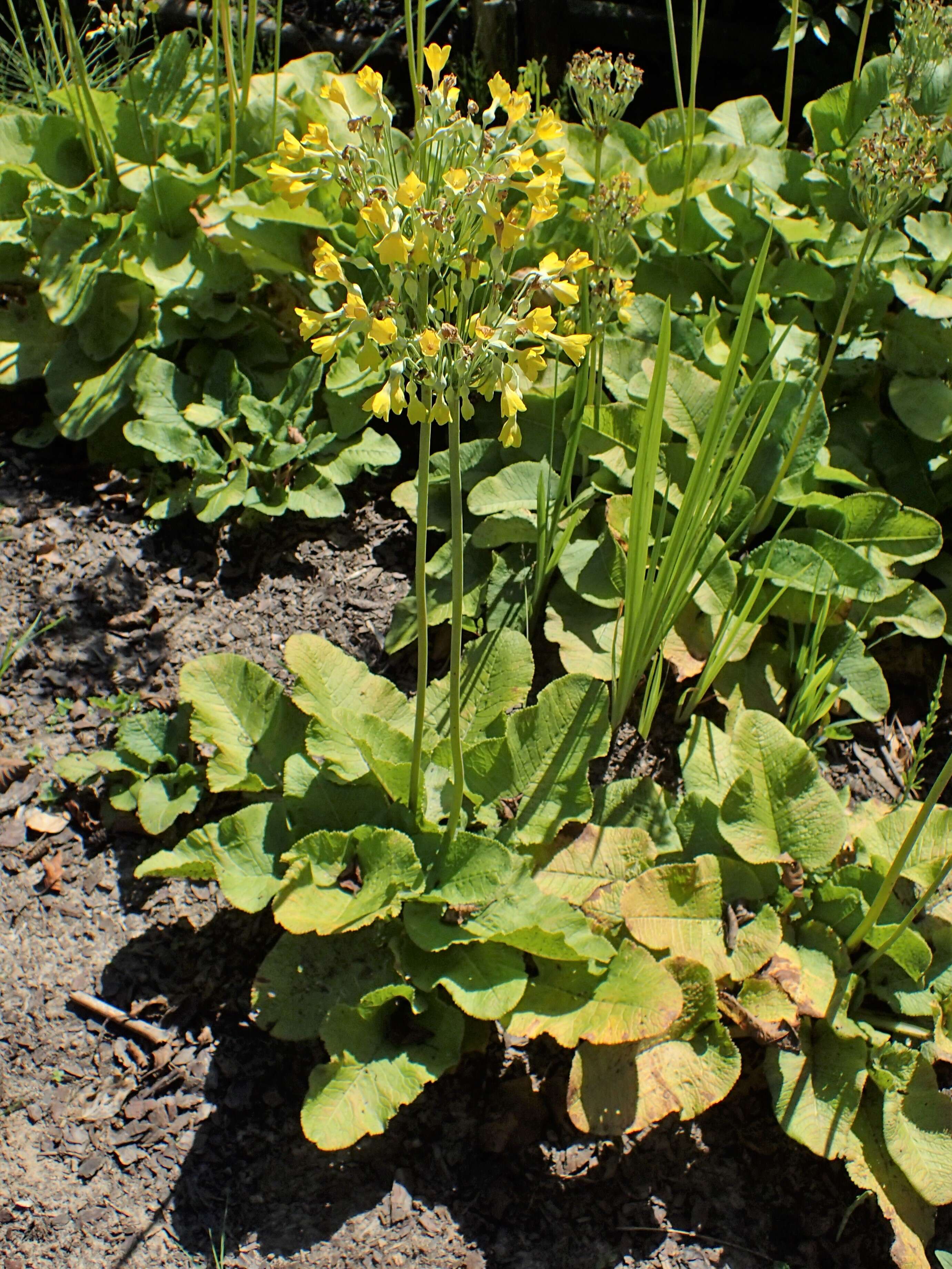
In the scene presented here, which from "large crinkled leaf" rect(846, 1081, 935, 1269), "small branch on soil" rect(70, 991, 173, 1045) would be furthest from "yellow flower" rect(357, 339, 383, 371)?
"large crinkled leaf" rect(846, 1081, 935, 1269)

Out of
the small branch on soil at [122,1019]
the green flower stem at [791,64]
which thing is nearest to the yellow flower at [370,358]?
the small branch on soil at [122,1019]

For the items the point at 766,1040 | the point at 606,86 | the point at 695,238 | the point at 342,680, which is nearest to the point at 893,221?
the point at 695,238

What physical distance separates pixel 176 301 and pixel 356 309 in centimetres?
188

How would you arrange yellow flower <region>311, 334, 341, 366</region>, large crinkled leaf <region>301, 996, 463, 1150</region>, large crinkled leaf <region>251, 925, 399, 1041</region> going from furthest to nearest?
1. large crinkled leaf <region>251, 925, 399, 1041</region>
2. large crinkled leaf <region>301, 996, 463, 1150</region>
3. yellow flower <region>311, 334, 341, 366</region>

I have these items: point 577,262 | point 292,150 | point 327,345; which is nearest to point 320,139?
point 292,150

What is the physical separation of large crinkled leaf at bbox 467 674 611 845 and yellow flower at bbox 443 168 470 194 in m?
1.19

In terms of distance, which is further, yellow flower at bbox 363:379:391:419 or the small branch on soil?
the small branch on soil

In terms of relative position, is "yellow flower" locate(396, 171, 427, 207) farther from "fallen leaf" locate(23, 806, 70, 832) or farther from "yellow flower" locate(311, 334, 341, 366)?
"fallen leaf" locate(23, 806, 70, 832)

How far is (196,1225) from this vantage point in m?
1.90

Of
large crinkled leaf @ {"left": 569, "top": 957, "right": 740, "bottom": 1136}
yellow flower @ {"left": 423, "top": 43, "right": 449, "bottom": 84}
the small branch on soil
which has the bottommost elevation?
the small branch on soil

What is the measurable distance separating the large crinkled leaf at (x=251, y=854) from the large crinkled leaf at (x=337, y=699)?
18 centimetres

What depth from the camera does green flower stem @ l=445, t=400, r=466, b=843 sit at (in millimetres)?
1558

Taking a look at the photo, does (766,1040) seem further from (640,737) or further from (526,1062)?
(640,737)

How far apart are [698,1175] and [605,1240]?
24 centimetres
